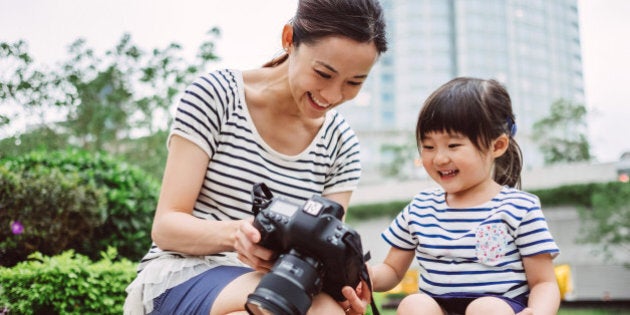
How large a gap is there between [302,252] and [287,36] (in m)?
0.90

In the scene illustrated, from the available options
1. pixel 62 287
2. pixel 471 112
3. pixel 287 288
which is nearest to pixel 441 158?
pixel 471 112

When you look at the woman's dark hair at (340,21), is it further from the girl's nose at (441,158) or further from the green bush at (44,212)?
the green bush at (44,212)

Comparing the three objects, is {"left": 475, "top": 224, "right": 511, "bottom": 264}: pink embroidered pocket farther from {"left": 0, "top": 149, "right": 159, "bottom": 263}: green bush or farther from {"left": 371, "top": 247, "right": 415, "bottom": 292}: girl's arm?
{"left": 0, "top": 149, "right": 159, "bottom": 263}: green bush

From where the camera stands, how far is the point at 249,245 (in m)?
1.46

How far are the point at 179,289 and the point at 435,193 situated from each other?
97 cm

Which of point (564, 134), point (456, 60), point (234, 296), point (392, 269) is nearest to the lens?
point (234, 296)

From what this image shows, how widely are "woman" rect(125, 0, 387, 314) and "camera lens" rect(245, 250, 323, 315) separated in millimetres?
148

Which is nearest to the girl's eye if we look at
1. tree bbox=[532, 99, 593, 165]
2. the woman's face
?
the woman's face

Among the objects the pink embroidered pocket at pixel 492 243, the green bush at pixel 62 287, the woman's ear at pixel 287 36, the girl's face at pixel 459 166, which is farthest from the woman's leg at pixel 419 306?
the green bush at pixel 62 287

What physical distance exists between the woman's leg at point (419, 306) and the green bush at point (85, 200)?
2571mm

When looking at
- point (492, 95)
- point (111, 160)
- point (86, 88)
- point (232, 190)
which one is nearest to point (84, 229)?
point (111, 160)

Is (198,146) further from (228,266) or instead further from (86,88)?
(86,88)

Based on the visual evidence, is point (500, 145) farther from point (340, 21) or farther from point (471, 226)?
point (340, 21)

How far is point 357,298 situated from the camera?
1.55 metres
